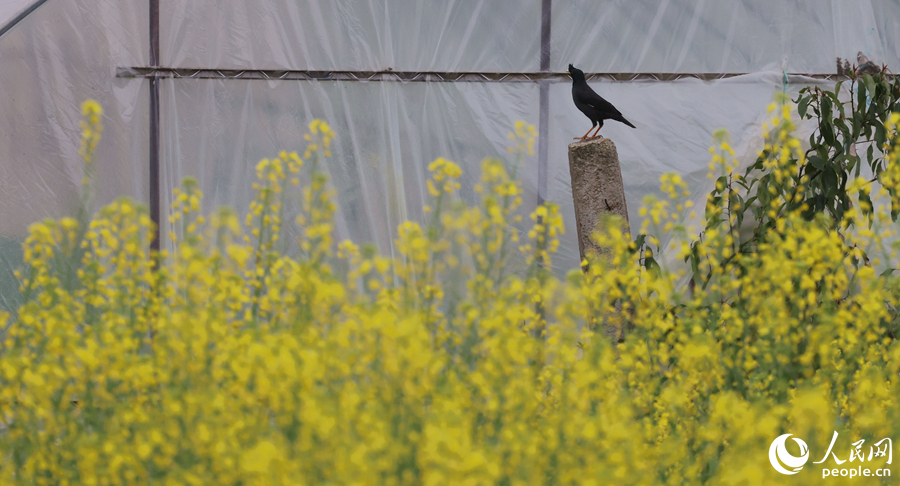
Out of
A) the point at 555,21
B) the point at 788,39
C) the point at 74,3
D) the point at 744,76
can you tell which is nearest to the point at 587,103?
the point at 555,21

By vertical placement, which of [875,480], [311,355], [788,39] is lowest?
[875,480]

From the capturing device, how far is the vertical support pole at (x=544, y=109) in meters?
3.52

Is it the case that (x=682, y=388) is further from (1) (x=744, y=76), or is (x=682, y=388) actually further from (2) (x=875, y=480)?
(1) (x=744, y=76)

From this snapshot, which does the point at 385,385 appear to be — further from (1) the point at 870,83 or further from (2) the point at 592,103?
(1) the point at 870,83

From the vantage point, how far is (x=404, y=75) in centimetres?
353

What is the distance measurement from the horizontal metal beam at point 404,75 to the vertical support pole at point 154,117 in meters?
0.06

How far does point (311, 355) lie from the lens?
3.47ft

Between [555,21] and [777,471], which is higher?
[555,21]

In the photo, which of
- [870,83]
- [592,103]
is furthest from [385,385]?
[870,83]

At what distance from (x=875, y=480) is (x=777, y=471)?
6.3 inches

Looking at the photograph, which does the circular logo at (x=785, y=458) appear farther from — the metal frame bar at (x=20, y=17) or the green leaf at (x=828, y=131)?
the metal frame bar at (x=20, y=17)

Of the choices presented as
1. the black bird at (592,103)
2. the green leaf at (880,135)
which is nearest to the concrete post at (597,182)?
the black bird at (592,103)

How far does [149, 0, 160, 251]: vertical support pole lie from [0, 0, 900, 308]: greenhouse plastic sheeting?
30mm

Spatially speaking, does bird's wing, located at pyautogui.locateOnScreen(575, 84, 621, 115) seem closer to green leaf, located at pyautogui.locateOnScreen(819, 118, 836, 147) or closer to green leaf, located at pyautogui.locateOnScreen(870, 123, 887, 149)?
green leaf, located at pyautogui.locateOnScreen(819, 118, 836, 147)
